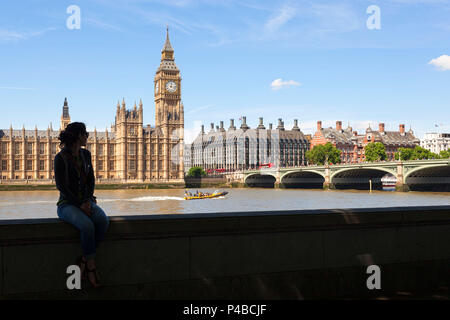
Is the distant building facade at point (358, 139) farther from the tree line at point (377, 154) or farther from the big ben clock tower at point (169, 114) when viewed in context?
the big ben clock tower at point (169, 114)

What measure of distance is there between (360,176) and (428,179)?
14.3 meters

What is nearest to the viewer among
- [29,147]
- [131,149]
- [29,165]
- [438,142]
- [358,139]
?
[29,165]

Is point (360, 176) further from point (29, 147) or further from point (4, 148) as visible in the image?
point (4, 148)

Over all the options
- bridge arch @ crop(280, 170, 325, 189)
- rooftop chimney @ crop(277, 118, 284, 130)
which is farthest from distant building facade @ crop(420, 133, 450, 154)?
bridge arch @ crop(280, 170, 325, 189)

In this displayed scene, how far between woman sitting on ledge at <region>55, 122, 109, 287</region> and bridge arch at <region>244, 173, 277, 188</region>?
98810 mm

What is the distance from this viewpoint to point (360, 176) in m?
86.9

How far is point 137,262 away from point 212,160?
150819 millimetres

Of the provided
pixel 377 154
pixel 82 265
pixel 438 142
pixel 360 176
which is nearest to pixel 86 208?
pixel 82 265

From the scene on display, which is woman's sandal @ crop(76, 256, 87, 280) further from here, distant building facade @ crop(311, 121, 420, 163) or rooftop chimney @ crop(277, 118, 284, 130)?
rooftop chimney @ crop(277, 118, 284, 130)

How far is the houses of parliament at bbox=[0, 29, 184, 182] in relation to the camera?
105m

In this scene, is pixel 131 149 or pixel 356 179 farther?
pixel 131 149

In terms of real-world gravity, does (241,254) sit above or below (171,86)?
below
